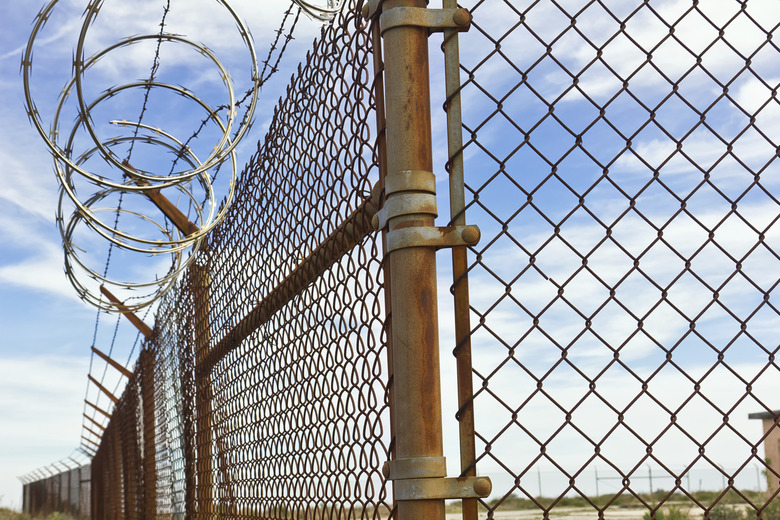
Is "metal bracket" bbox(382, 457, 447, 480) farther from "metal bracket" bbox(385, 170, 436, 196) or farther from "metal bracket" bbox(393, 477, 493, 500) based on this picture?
"metal bracket" bbox(385, 170, 436, 196)

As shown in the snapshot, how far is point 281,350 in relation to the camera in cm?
289

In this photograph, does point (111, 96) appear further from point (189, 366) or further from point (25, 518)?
point (25, 518)

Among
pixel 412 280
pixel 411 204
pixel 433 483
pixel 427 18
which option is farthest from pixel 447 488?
pixel 427 18

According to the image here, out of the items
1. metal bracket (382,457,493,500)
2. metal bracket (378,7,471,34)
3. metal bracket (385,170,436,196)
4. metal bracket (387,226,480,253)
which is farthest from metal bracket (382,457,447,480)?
metal bracket (378,7,471,34)

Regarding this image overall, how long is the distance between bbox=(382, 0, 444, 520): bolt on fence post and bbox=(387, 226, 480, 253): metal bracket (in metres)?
0.01

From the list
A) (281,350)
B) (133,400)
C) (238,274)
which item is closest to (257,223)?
(238,274)

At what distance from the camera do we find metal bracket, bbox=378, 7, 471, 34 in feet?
6.14

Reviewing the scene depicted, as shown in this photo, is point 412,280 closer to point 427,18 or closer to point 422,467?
point 422,467

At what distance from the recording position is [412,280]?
177cm

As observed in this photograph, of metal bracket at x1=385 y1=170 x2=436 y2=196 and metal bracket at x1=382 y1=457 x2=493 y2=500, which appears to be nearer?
metal bracket at x1=382 y1=457 x2=493 y2=500

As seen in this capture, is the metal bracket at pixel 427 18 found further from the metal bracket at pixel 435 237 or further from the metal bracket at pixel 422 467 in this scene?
the metal bracket at pixel 422 467

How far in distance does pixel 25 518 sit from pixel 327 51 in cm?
2870

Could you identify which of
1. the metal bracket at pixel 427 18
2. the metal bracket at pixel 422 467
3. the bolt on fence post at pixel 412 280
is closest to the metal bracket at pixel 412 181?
the bolt on fence post at pixel 412 280

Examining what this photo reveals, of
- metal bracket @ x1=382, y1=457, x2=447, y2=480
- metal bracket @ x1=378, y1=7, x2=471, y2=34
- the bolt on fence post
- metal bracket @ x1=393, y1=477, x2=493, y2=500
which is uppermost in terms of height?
metal bracket @ x1=378, y1=7, x2=471, y2=34
